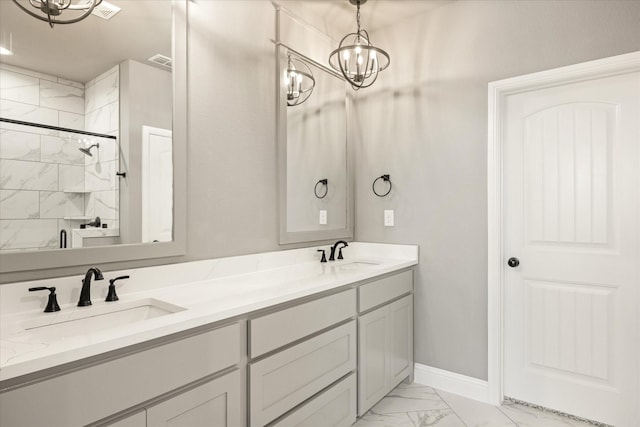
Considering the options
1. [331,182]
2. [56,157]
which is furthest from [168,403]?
[331,182]

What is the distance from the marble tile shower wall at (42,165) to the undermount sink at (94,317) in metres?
0.28

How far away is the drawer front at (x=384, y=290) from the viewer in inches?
83.7

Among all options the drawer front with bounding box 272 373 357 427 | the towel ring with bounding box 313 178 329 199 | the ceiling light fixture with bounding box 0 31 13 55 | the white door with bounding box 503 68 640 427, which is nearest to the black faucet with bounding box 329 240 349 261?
the towel ring with bounding box 313 178 329 199

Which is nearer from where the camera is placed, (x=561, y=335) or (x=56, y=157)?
(x=56, y=157)

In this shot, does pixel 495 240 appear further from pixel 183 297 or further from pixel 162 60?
pixel 162 60

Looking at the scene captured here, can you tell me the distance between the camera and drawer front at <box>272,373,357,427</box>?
65.0 inches

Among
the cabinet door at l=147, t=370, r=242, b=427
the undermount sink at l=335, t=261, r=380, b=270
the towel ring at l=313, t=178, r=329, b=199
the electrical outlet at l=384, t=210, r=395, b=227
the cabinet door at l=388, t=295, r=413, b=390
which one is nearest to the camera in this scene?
the cabinet door at l=147, t=370, r=242, b=427

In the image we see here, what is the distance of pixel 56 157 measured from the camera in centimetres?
141

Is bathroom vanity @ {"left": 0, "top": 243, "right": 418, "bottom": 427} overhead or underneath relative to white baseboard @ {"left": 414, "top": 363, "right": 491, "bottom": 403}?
overhead

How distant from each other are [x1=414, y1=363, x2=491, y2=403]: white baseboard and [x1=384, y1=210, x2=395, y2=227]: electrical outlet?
1067 millimetres

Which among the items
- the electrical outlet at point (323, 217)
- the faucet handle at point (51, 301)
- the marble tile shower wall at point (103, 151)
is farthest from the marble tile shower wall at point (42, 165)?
the electrical outlet at point (323, 217)

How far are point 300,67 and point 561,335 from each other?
7.93 feet

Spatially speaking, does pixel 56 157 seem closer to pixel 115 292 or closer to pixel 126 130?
pixel 126 130

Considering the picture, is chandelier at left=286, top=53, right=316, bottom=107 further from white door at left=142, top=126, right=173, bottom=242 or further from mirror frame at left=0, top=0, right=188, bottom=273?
white door at left=142, top=126, right=173, bottom=242
